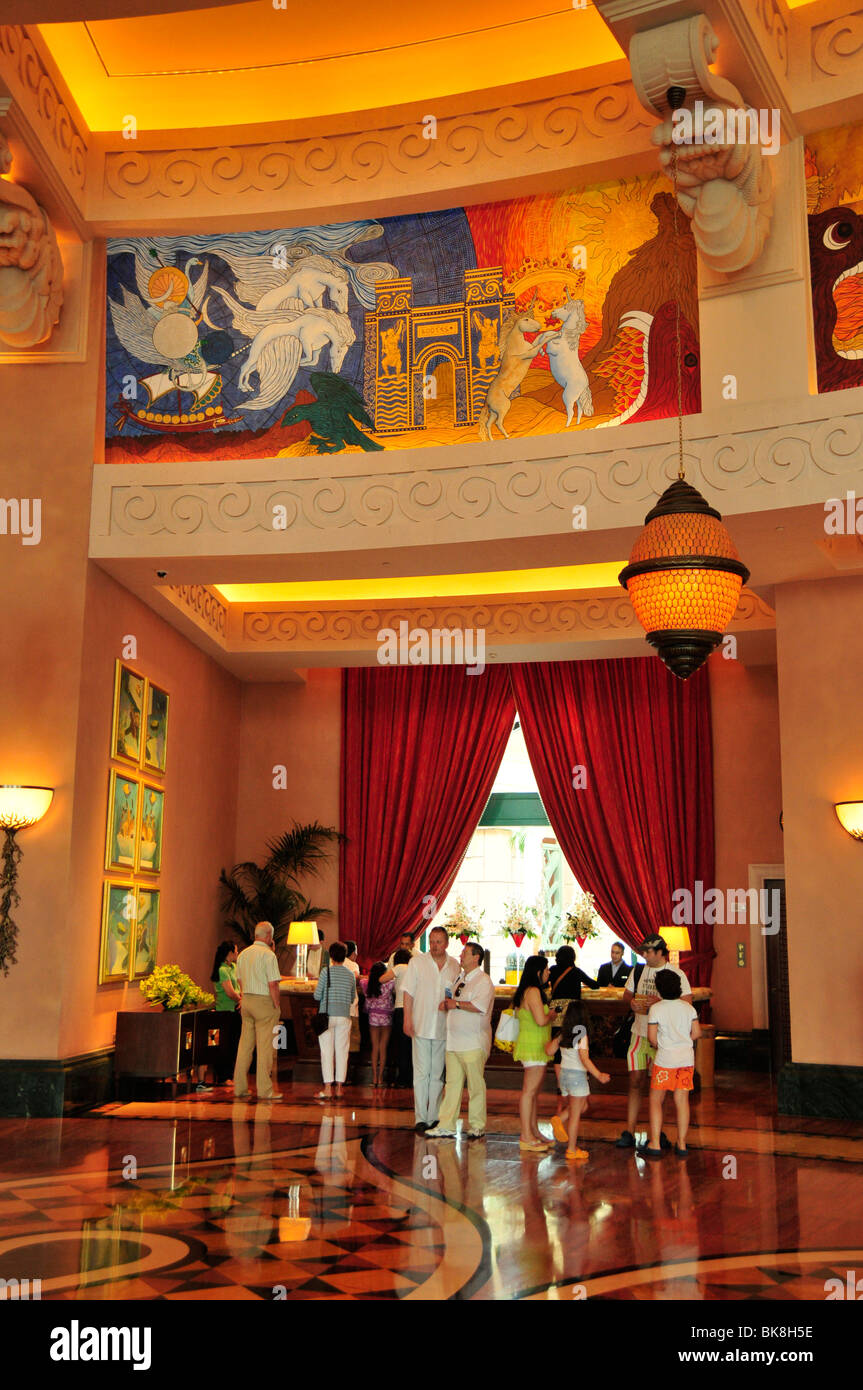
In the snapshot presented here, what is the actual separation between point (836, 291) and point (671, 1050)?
578cm

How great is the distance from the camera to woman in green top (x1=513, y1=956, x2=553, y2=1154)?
29.2 ft

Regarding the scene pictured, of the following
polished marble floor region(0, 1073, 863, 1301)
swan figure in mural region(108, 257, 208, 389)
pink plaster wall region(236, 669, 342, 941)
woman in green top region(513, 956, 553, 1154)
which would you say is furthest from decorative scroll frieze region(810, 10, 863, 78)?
pink plaster wall region(236, 669, 342, 941)

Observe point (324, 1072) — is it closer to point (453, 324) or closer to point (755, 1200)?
point (755, 1200)

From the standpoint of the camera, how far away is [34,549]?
1075 centimetres

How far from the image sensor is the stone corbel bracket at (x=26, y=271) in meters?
10.0

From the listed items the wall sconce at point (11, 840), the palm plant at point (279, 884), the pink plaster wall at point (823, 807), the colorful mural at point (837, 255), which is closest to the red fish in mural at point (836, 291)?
the colorful mural at point (837, 255)

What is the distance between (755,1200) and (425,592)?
867cm

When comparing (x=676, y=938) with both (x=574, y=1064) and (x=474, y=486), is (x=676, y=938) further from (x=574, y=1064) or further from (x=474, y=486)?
(x=474, y=486)

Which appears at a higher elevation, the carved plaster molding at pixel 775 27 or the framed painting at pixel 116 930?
the carved plaster molding at pixel 775 27

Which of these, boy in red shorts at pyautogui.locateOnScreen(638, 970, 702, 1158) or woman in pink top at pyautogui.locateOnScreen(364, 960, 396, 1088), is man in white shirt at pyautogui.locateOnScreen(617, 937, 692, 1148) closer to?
boy in red shorts at pyautogui.locateOnScreen(638, 970, 702, 1158)

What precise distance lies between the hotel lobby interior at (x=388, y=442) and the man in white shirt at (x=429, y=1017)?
92 millimetres

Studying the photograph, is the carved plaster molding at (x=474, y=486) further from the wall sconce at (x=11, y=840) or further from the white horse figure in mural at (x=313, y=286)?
the wall sconce at (x=11, y=840)

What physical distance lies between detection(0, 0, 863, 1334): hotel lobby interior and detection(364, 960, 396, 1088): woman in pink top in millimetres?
256
